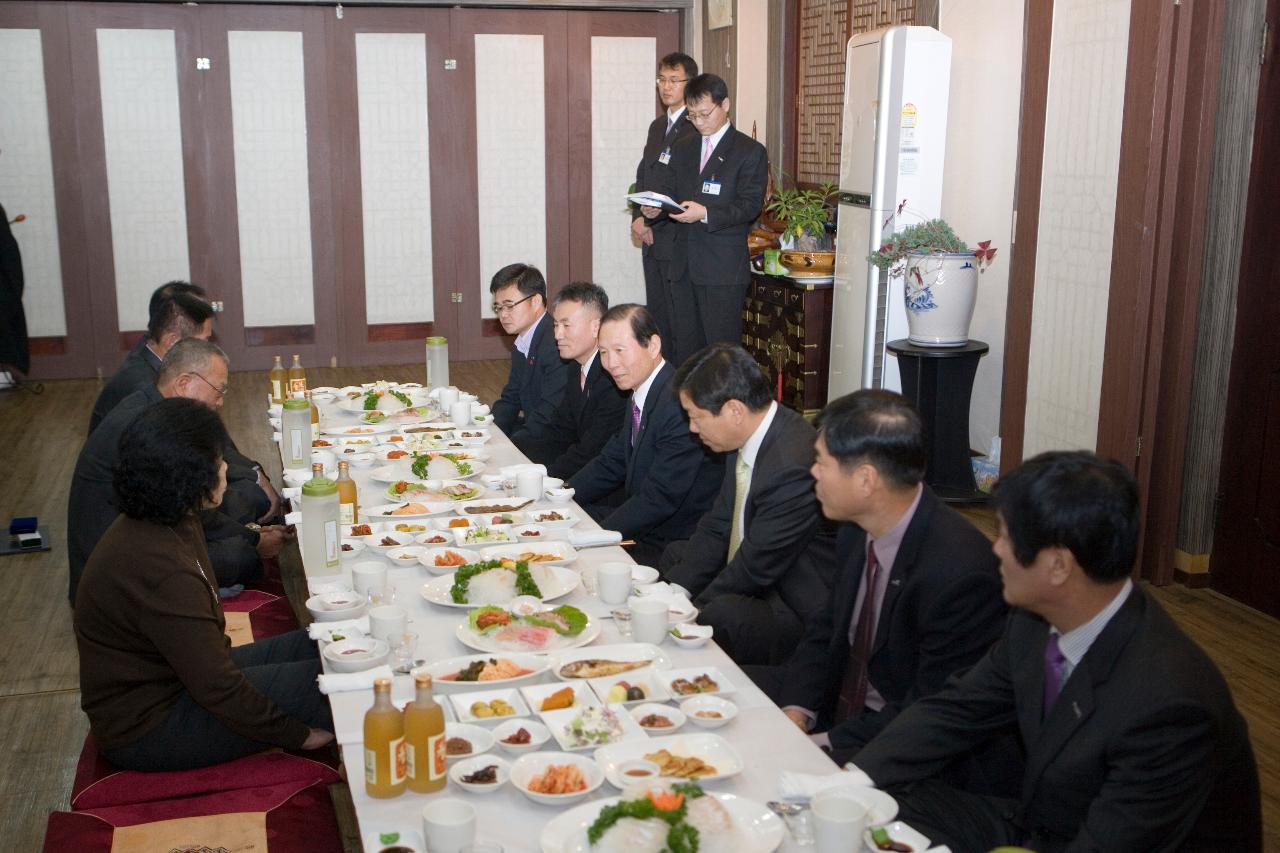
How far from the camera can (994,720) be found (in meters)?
2.27

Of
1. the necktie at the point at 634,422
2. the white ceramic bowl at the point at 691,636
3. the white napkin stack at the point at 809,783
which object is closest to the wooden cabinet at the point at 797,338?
the necktie at the point at 634,422

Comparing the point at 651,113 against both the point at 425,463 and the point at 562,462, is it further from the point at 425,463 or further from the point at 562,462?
the point at 425,463

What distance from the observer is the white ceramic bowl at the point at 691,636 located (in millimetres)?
2508

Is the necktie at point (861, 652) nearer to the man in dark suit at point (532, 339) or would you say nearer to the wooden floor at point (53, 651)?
the wooden floor at point (53, 651)

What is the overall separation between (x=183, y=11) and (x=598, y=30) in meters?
2.83

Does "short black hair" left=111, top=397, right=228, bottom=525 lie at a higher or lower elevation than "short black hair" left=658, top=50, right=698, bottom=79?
lower

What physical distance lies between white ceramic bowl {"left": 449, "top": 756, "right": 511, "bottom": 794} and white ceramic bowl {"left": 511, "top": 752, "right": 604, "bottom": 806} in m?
0.02

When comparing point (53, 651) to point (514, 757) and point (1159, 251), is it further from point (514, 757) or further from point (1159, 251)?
point (1159, 251)

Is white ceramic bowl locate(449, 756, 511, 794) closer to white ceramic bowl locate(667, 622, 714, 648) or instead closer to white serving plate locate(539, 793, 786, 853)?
white serving plate locate(539, 793, 786, 853)

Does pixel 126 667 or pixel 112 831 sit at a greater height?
pixel 126 667

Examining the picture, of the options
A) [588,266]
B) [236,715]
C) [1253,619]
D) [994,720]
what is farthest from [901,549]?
[588,266]

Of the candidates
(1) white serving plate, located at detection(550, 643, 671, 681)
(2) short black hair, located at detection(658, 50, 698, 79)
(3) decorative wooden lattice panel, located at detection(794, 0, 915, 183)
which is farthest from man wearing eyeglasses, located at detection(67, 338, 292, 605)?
(3) decorative wooden lattice panel, located at detection(794, 0, 915, 183)

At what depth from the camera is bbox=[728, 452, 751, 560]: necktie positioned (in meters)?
3.34

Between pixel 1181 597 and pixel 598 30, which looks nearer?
pixel 1181 597
